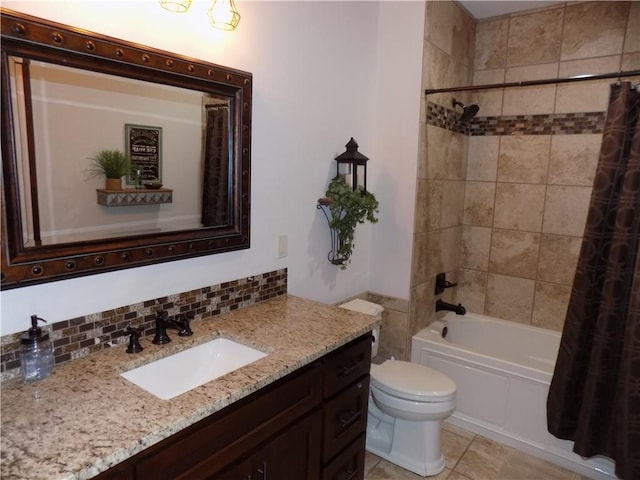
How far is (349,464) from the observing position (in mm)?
1858

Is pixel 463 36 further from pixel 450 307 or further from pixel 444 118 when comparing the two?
pixel 450 307

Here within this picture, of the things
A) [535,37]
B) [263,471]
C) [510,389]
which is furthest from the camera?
[535,37]

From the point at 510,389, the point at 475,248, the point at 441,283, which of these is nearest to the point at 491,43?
the point at 475,248

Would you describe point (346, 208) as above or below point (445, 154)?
below

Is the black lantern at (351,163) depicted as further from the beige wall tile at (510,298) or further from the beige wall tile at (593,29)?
the beige wall tile at (593,29)

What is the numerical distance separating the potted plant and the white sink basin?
2.05 feet

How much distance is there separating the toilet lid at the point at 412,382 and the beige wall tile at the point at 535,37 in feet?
7.31

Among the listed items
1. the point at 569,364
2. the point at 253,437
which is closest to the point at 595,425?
the point at 569,364

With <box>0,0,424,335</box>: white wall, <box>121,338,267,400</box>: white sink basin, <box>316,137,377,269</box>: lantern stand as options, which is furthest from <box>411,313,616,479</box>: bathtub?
<box>121,338,267,400</box>: white sink basin

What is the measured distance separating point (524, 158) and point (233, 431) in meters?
2.69

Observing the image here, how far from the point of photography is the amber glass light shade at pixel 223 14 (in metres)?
1.60

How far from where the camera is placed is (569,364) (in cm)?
220

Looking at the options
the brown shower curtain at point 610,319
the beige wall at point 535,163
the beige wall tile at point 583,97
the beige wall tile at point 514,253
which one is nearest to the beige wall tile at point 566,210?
the beige wall at point 535,163

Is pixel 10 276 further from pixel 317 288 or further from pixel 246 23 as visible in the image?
pixel 317 288
